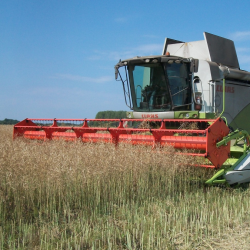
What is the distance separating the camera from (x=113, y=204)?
3.21 metres

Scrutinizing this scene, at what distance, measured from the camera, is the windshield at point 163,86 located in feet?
18.5

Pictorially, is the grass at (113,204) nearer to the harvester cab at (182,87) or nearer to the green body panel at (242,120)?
the harvester cab at (182,87)

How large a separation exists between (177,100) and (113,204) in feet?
9.61

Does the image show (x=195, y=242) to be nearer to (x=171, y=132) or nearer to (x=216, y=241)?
(x=216, y=241)

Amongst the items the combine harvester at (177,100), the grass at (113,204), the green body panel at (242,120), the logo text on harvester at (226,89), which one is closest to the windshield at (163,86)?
the combine harvester at (177,100)

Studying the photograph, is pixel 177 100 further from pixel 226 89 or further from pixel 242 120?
pixel 242 120

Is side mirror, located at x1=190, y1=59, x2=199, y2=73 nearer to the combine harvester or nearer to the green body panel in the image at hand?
the combine harvester

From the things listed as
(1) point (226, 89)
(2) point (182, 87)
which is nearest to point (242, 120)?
(1) point (226, 89)

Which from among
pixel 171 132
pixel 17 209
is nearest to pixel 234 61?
pixel 171 132

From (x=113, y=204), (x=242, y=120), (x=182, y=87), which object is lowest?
(x=113, y=204)

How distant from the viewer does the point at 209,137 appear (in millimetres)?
3896

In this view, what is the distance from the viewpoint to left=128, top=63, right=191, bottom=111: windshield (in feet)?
18.5

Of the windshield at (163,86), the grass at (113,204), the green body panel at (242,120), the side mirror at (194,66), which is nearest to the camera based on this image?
the grass at (113,204)

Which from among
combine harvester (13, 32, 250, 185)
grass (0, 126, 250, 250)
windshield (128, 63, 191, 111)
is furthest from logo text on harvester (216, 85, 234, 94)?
Result: grass (0, 126, 250, 250)
